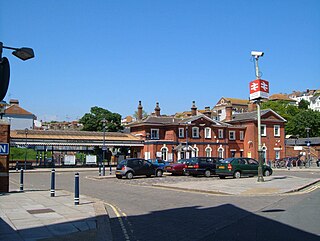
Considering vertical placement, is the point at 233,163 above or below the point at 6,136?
below

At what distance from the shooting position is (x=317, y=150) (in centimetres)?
7200

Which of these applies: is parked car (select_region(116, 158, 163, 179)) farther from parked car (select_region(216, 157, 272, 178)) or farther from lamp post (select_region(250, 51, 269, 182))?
lamp post (select_region(250, 51, 269, 182))

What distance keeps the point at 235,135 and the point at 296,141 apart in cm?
2069

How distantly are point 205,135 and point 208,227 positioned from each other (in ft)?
160

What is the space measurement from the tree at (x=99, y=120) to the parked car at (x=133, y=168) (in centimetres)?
5289

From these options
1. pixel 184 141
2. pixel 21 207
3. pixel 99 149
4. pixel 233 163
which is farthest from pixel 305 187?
pixel 99 149

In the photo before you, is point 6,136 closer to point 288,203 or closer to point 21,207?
point 21,207

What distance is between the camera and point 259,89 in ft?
75.0

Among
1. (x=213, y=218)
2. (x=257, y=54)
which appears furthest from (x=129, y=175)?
(x=213, y=218)

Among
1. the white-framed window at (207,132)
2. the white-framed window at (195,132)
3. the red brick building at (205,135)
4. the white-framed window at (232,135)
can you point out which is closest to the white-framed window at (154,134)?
the red brick building at (205,135)

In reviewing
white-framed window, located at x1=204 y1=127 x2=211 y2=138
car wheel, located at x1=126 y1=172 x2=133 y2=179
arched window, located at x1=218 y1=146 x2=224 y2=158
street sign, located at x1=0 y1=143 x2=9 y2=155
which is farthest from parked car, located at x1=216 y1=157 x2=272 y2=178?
arched window, located at x1=218 y1=146 x2=224 y2=158

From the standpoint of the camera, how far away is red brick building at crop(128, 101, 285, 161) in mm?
54250

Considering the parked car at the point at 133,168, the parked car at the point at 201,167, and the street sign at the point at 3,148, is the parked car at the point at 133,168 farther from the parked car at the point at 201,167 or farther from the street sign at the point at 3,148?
the street sign at the point at 3,148

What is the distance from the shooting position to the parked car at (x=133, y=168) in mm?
29438
